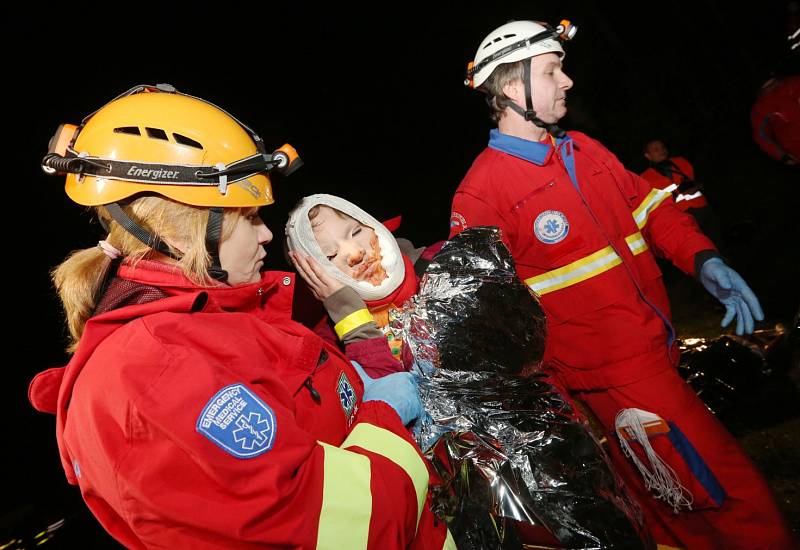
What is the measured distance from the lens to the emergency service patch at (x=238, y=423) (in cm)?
94

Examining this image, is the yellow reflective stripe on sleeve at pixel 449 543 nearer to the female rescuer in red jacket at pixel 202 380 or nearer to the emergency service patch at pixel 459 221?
the female rescuer in red jacket at pixel 202 380

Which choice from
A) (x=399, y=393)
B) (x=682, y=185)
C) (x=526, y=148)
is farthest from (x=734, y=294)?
(x=682, y=185)

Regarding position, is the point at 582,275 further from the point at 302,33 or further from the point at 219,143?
the point at 302,33

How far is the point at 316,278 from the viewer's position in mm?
1902

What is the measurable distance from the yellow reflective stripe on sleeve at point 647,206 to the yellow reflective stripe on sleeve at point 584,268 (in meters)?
0.43

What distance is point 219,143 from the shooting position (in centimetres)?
144

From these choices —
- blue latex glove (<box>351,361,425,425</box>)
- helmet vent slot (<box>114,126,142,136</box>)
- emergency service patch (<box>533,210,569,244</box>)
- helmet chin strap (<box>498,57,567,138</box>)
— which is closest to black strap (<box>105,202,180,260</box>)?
helmet vent slot (<box>114,126,142,136</box>)

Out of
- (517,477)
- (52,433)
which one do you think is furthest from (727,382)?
(52,433)

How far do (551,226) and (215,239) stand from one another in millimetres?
1630

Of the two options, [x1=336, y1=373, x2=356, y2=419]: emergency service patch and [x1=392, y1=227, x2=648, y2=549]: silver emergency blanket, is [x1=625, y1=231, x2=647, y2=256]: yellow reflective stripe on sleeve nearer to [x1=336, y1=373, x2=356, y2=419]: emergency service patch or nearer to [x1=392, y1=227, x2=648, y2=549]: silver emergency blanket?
[x1=392, y1=227, x2=648, y2=549]: silver emergency blanket

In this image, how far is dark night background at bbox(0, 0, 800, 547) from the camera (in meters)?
2.95

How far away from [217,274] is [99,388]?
0.45 metres

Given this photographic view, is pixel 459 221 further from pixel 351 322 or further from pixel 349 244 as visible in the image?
pixel 351 322

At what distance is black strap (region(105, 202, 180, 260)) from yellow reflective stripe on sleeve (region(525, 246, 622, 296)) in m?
1.70
